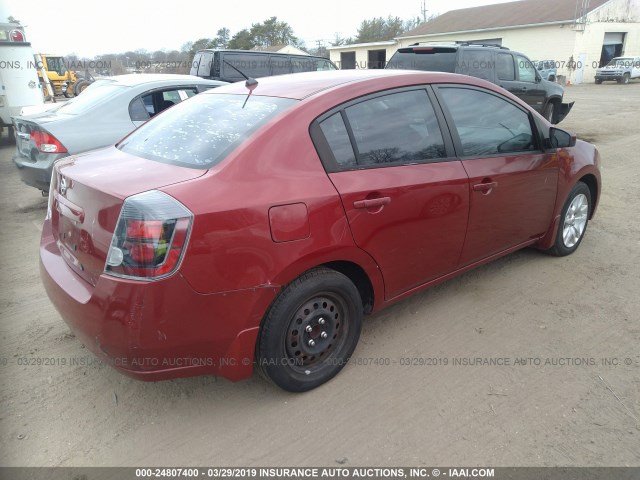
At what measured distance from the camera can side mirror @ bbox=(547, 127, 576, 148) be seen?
3729 millimetres

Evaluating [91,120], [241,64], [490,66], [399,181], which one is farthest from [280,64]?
[399,181]

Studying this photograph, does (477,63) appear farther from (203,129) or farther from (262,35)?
(262,35)

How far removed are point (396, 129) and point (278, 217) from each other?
1.07m

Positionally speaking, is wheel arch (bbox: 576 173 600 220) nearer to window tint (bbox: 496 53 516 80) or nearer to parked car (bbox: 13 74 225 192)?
parked car (bbox: 13 74 225 192)

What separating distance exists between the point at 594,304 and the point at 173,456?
3121 mm

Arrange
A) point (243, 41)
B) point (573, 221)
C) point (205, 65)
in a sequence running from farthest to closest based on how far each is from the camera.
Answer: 1. point (243, 41)
2. point (205, 65)
3. point (573, 221)

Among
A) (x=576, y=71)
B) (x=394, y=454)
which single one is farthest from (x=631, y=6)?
(x=394, y=454)

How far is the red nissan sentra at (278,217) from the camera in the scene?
208cm

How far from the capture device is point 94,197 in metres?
2.22

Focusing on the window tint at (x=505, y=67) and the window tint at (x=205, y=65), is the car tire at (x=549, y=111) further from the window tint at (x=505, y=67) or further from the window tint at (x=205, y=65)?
the window tint at (x=205, y=65)

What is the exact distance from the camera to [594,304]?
357 cm

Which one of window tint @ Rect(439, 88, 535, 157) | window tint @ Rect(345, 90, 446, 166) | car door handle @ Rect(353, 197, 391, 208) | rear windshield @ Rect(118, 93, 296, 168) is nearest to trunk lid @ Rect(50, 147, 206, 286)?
rear windshield @ Rect(118, 93, 296, 168)

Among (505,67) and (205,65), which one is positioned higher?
(205,65)

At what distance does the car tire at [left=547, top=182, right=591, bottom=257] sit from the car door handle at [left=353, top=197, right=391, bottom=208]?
7.35 ft
